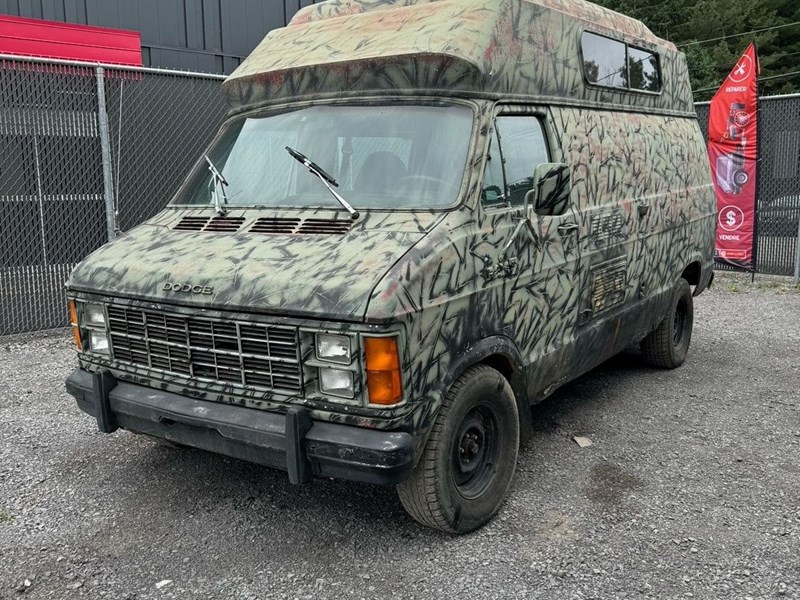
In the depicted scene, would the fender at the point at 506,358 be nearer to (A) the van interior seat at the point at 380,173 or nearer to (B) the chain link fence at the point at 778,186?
(A) the van interior seat at the point at 380,173

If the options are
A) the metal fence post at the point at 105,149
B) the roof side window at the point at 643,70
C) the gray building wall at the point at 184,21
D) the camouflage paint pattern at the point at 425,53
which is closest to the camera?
the camouflage paint pattern at the point at 425,53

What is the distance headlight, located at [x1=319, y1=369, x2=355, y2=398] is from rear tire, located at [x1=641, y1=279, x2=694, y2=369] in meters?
4.01

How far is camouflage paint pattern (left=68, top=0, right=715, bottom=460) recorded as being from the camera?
132 inches

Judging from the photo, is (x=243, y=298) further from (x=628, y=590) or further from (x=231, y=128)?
(x=628, y=590)

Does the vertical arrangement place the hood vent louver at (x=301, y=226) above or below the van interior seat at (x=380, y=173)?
below

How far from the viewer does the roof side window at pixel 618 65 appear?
5125 mm

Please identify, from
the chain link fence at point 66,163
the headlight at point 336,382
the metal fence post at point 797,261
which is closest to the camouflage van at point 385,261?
the headlight at point 336,382

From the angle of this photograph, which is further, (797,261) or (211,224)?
(797,261)

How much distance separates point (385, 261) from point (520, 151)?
1361 millimetres

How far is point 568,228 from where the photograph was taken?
4594mm

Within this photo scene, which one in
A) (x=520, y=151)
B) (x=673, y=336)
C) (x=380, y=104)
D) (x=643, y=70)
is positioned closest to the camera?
(x=380, y=104)

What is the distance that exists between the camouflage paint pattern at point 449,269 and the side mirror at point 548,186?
129 millimetres

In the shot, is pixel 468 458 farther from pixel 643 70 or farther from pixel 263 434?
pixel 643 70

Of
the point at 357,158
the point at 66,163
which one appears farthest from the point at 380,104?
the point at 66,163
